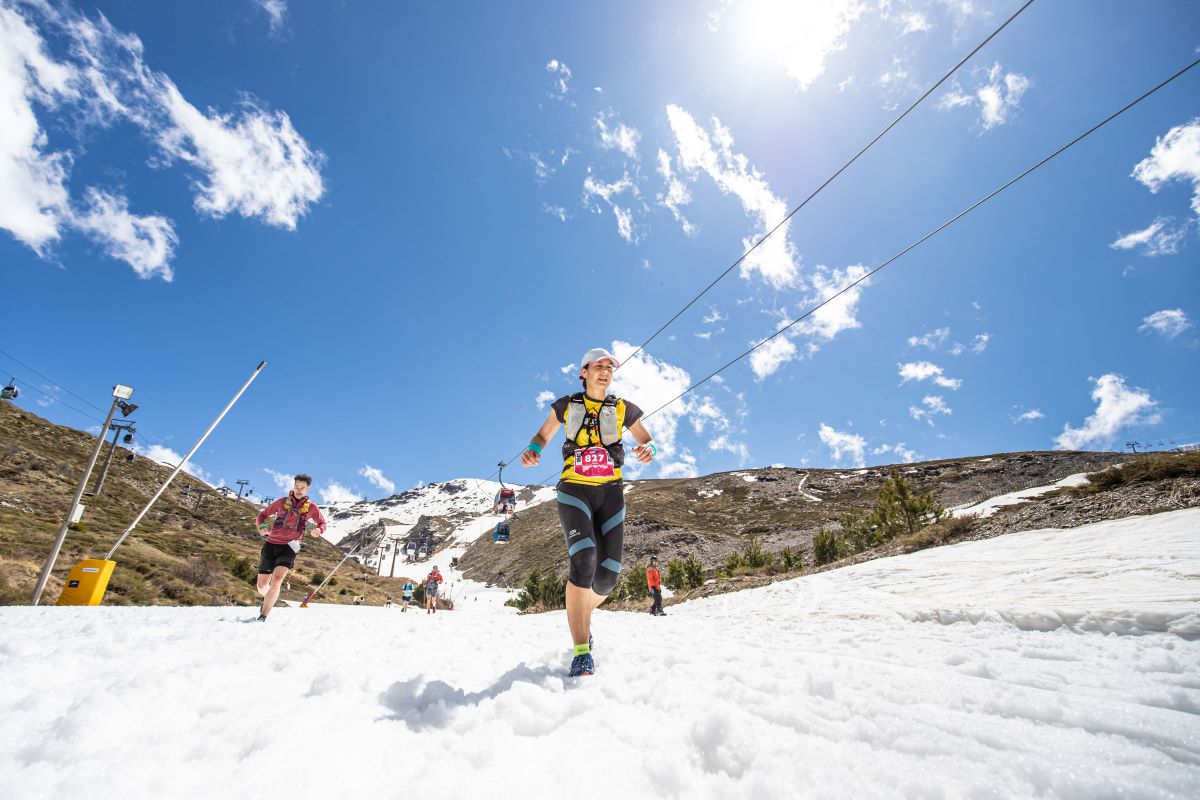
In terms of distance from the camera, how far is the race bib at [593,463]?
4.08 metres

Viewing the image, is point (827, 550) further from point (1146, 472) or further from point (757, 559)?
point (1146, 472)

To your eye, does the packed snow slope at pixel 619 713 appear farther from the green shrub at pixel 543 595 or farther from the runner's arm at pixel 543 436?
the green shrub at pixel 543 595

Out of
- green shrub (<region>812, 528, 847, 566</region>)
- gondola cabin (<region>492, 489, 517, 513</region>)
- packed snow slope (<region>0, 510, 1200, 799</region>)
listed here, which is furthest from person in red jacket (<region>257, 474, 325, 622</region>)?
green shrub (<region>812, 528, 847, 566</region>)

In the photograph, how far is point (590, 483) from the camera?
13.3 feet

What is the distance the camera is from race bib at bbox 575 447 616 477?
4.08 metres

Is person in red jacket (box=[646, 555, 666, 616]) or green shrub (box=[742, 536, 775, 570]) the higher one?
green shrub (box=[742, 536, 775, 570])

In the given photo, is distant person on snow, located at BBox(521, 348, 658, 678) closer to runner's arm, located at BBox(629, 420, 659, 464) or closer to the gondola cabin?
runner's arm, located at BBox(629, 420, 659, 464)

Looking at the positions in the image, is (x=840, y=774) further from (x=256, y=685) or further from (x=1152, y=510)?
(x=1152, y=510)

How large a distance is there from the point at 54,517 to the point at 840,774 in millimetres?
56620

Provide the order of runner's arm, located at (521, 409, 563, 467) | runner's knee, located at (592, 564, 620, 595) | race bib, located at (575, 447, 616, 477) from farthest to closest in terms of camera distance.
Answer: runner's arm, located at (521, 409, 563, 467) → race bib, located at (575, 447, 616, 477) → runner's knee, located at (592, 564, 620, 595)

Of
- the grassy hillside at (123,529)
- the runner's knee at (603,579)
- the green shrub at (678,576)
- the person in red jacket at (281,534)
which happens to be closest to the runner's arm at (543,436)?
the runner's knee at (603,579)

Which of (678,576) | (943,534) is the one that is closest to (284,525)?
(943,534)

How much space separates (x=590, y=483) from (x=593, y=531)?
1.30ft

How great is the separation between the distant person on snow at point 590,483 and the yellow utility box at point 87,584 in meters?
9.65
